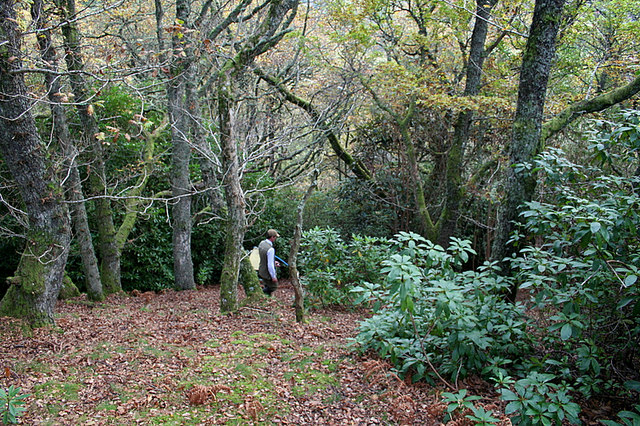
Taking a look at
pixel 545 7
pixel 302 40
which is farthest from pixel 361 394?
pixel 302 40

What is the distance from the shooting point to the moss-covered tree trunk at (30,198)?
4.80 m

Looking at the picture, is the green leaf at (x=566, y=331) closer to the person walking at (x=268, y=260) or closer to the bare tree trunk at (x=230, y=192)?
the bare tree trunk at (x=230, y=192)

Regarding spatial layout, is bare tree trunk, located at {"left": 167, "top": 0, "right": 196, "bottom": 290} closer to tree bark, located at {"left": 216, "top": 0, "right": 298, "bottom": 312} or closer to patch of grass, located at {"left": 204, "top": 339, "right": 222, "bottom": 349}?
tree bark, located at {"left": 216, "top": 0, "right": 298, "bottom": 312}

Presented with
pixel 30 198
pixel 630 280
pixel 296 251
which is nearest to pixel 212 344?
pixel 296 251

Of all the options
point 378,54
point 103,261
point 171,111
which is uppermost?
point 378,54

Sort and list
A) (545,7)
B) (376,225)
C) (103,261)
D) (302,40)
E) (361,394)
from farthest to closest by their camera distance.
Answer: (376,225) < (302,40) < (103,261) < (545,7) < (361,394)

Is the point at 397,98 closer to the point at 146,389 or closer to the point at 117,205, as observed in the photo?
the point at 117,205

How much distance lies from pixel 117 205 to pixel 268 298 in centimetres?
431

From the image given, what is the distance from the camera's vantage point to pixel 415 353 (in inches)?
182

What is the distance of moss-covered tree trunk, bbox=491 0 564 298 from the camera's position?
17.8 ft

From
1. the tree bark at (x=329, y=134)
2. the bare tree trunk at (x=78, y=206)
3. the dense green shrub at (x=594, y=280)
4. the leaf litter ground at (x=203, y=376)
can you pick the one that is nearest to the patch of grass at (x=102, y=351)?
the leaf litter ground at (x=203, y=376)

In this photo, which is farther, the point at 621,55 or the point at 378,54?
the point at 378,54

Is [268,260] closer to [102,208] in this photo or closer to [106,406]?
[102,208]

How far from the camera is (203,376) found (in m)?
4.47
